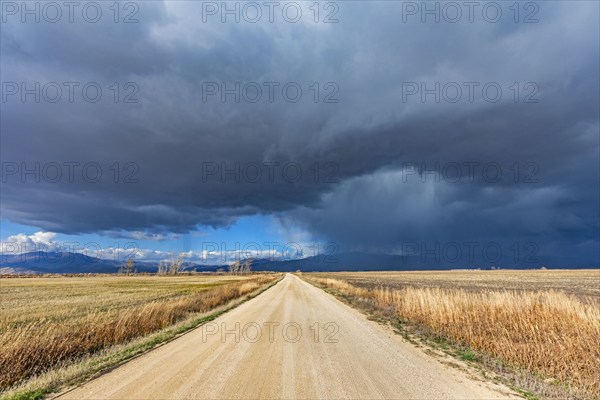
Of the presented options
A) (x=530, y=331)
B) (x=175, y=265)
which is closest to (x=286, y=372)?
(x=530, y=331)

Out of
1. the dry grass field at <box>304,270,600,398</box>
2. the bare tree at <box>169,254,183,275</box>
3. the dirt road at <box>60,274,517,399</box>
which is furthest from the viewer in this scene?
the bare tree at <box>169,254,183,275</box>

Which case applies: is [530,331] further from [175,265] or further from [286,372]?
[175,265]

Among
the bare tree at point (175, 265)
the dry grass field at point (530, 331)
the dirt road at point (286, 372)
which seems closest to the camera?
the dirt road at point (286, 372)

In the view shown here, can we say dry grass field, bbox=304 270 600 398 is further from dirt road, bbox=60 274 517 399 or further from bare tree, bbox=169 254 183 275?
bare tree, bbox=169 254 183 275

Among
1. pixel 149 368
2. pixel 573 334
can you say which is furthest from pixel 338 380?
pixel 573 334

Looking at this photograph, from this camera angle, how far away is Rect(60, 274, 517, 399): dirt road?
666 cm

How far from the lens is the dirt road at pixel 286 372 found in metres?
6.66

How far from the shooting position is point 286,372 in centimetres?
807

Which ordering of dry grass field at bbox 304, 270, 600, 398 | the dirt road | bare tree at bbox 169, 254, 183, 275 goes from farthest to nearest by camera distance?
1. bare tree at bbox 169, 254, 183, 275
2. dry grass field at bbox 304, 270, 600, 398
3. the dirt road

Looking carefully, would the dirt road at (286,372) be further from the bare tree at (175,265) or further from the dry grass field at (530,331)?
the bare tree at (175,265)

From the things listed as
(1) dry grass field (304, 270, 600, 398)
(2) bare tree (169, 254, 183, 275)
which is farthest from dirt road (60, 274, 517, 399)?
(2) bare tree (169, 254, 183, 275)

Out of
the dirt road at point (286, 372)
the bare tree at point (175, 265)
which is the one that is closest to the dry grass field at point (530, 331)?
the dirt road at point (286, 372)

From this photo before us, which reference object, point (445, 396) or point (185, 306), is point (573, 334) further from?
point (185, 306)

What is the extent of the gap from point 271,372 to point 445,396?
3.96m
